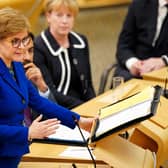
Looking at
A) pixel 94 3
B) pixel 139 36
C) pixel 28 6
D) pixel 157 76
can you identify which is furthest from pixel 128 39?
pixel 94 3

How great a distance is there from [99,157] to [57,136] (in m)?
0.58

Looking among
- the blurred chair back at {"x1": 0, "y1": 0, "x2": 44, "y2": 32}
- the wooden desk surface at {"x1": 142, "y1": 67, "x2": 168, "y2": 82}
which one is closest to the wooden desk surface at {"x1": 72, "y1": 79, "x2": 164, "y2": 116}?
the wooden desk surface at {"x1": 142, "y1": 67, "x2": 168, "y2": 82}

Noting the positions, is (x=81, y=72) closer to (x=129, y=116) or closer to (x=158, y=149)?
(x=158, y=149)

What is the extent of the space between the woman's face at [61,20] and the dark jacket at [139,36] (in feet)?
2.19

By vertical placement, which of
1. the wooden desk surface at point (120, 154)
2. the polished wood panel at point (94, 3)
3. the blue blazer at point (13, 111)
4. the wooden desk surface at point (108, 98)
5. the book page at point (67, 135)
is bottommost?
the polished wood panel at point (94, 3)

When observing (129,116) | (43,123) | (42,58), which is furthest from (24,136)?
(42,58)

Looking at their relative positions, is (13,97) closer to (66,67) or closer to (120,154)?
(120,154)

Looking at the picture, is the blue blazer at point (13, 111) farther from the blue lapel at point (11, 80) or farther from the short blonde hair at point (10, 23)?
the short blonde hair at point (10, 23)

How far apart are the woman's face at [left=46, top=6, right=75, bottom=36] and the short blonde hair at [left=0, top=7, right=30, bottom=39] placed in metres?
1.21

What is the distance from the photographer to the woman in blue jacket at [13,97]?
1627 millimetres

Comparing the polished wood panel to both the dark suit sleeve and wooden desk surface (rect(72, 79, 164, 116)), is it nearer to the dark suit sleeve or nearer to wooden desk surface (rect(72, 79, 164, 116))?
the dark suit sleeve

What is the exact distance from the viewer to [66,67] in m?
3.02

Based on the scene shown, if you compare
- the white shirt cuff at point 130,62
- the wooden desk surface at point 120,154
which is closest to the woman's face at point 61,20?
the white shirt cuff at point 130,62

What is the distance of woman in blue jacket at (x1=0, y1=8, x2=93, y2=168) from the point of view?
1627mm
